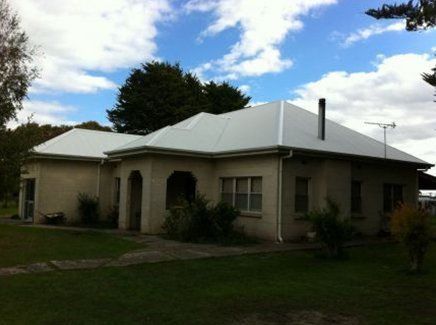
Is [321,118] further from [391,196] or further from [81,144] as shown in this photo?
[81,144]

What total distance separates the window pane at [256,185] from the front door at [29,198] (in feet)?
40.6

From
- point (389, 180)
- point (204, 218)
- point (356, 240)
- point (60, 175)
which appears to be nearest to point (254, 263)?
point (204, 218)

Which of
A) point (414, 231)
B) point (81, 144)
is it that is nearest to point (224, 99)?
point (81, 144)

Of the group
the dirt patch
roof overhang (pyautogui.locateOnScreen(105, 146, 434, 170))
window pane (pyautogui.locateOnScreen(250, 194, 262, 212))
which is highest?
roof overhang (pyautogui.locateOnScreen(105, 146, 434, 170))

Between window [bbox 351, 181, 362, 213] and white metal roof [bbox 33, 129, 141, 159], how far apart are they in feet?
40.6

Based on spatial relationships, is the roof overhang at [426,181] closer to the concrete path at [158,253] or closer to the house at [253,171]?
the house at [253,171]

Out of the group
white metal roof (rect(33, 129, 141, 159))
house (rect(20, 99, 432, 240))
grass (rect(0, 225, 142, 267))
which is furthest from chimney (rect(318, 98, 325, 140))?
white metal roof (rect(33, 129, 141, 159))

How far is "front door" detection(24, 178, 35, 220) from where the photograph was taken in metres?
26.5

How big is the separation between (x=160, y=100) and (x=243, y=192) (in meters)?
32.7

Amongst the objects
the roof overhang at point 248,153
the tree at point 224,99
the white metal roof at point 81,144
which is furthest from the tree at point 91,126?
the roof overhang at point 248,153

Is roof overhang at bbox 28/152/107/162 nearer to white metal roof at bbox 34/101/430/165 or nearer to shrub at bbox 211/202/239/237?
white metal roof at bbox 34/101/430/165

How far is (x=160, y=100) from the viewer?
5134 cm

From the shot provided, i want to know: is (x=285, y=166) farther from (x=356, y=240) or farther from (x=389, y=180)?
(x=389, y=180)

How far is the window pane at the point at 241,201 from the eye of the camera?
1991 centimetres
